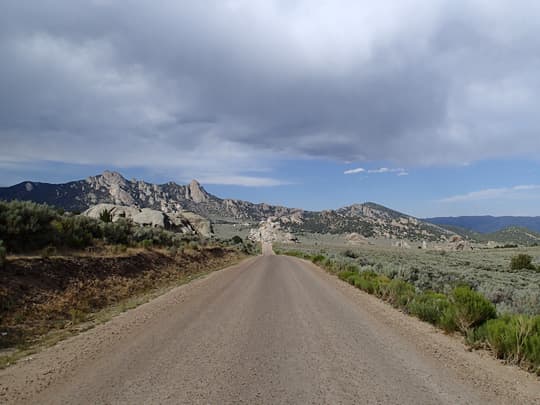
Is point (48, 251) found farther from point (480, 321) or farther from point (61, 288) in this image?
point (480, 321)

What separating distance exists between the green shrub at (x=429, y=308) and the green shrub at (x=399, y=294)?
52 cm

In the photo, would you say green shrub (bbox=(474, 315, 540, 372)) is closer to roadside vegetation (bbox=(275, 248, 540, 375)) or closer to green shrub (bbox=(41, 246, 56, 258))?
roadside vegetation (bbox=(275, 248, 540, 375))

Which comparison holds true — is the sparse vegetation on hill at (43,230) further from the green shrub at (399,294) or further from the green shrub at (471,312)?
the green shrub at (471,312)

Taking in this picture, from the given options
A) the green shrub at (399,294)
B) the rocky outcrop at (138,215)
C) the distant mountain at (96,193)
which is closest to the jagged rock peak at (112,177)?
the distant mountain at (96,193)

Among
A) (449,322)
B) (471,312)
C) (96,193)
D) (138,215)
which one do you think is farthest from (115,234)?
(96,193)

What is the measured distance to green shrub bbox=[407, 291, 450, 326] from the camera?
32.8ft

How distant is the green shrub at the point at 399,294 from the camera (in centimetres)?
1229

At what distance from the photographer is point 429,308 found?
10.4m

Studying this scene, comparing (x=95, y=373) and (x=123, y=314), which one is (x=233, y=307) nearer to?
(x=123, y=314)

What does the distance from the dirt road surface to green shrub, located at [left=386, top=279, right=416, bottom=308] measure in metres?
1.99

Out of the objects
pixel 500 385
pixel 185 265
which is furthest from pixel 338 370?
pixel 185 265

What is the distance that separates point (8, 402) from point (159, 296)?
968 cm

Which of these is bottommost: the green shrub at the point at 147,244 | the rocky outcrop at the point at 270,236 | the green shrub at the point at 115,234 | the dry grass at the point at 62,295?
the rocky outcrop at the point at 270,236

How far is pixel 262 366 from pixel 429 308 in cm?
623
